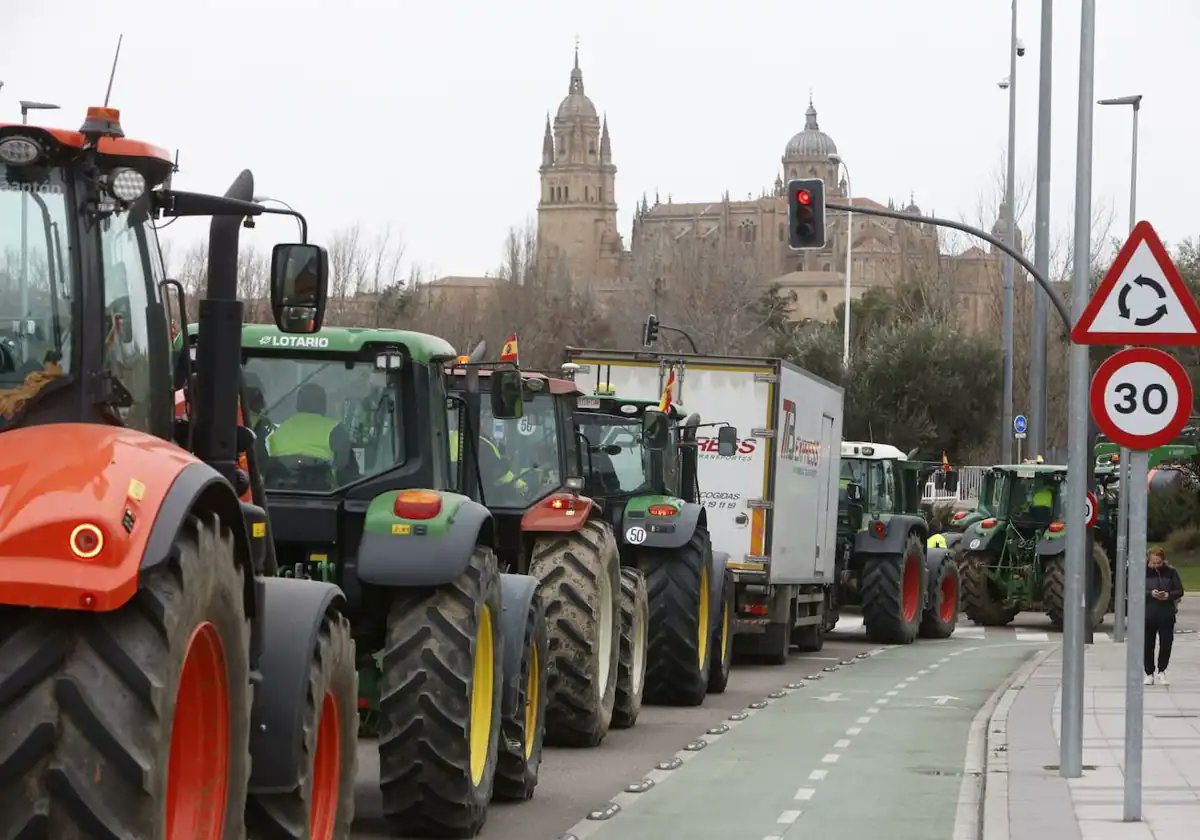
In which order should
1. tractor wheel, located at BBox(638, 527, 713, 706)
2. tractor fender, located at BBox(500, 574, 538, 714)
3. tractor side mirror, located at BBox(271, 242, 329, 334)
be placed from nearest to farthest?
tractor side mirror, located at BBox(271, 242, 329, 334), tractor fender, located at BBox(500, 574, 538, 714), tractor wheel, located at BBox(638, 527, 713, 706)

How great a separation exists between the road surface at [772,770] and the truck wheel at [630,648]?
179mm

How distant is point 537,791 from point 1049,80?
2591cm

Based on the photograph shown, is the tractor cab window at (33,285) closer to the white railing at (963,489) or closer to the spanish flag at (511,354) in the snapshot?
the spanish flag at (511,354)

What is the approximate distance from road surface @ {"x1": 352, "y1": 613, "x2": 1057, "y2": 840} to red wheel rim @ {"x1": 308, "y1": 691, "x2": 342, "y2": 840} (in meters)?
2.92

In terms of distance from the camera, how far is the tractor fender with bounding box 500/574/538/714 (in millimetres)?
11359

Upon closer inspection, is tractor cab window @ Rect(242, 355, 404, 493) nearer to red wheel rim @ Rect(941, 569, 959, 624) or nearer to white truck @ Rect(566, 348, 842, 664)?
white truck @ Rect(566, 348, 842, 664)

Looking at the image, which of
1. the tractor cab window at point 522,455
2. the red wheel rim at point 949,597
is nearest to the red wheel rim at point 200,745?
the tractor cab window at point 522,455

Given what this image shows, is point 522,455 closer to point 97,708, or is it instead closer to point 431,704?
point 431,704

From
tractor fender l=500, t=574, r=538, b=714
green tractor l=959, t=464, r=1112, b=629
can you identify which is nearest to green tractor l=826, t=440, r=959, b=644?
green tractor l=959, t=464, r=1112, b=629

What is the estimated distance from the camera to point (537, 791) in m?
13.0

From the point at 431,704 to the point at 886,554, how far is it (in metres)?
20.4

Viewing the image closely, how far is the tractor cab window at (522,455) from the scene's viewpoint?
1631 cm

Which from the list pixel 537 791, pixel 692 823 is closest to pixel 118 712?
pixel 692 823

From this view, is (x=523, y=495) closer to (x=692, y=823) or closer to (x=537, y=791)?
(x=537, y=791)
